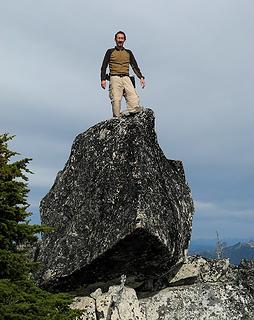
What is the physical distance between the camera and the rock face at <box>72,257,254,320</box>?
16.8 m

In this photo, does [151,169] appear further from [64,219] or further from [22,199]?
[22,199]

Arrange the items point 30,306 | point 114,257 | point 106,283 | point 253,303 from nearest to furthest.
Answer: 1. point 30,306
2. point 114,257
3. point 106,283
4. point 253,303

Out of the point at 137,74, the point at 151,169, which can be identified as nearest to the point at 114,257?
the point at 151,169

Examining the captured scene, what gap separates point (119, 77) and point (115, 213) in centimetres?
584

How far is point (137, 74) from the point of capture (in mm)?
19969

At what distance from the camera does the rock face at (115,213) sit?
1602 centimetres

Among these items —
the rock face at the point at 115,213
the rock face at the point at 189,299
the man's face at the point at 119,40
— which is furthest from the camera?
the man's face at the point at 119,40

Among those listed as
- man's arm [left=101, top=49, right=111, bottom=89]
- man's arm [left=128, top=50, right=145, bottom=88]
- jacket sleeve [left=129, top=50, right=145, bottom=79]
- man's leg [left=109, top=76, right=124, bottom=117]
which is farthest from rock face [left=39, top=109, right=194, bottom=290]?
jacket sleeve [left=129, top=50, right=145, bottom=79]

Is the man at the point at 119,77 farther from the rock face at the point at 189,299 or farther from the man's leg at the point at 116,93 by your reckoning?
the rock face at the point at 189,299

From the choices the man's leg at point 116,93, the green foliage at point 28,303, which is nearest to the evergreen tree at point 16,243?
the green foliage at point 28,303

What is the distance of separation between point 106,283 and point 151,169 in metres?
4.36

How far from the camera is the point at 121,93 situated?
1947cm

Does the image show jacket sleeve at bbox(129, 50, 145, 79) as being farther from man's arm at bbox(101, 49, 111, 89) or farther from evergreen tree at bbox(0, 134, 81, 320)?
evergreen tree at bbox(0, 134, 81, 320)

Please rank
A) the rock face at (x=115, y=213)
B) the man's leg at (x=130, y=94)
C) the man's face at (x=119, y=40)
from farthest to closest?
1. the man's leg at (x=130, y=94)
2. the man's face at (x=119, y=40)
3. the rock face at (x=115, y=213)
